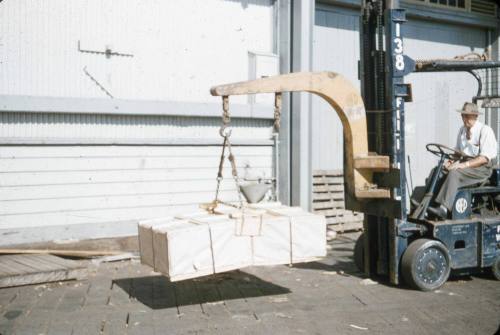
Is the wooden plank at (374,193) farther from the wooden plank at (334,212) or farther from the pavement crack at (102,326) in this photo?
the wooden plank at (334,212)

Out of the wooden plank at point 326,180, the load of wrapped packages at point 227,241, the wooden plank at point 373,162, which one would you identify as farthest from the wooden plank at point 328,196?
the load of wrapped packages at point 227,241

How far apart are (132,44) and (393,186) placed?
4931 millimetres

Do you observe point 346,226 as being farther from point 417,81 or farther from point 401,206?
point 401,206

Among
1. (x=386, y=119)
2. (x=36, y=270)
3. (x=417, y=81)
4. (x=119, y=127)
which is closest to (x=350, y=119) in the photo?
(x=386, y=119)

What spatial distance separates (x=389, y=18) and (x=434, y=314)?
3.67 meters

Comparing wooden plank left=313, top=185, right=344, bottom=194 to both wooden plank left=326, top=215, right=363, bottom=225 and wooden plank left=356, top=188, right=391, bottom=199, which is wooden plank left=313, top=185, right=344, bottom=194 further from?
wooden plank left=356, top=188, right=391, bottom=199

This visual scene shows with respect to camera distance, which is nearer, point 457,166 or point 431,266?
point 431,266

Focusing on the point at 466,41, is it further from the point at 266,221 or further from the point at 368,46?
the point at 266,221

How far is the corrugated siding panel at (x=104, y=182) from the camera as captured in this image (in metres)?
8.69

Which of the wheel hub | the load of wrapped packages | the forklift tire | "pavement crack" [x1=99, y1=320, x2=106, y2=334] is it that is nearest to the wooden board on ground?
the load of wrapped packages

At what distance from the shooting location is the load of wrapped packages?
231 inches

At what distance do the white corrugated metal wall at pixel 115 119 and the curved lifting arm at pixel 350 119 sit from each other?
3.53 meters

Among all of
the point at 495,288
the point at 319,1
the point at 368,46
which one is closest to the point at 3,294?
the point at 368,46

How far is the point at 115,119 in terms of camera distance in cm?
936
